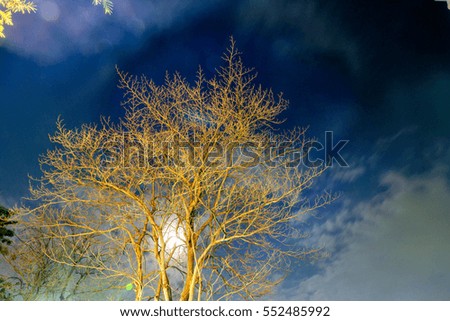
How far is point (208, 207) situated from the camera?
5887 mm

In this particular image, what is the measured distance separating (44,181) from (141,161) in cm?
178

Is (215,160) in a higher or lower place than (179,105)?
lower

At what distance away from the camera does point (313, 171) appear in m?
6.09

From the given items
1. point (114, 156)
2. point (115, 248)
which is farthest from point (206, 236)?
point (114, 156)

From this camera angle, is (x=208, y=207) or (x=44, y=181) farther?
(x=44, y=181)

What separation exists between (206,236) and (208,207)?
2.29 ft
